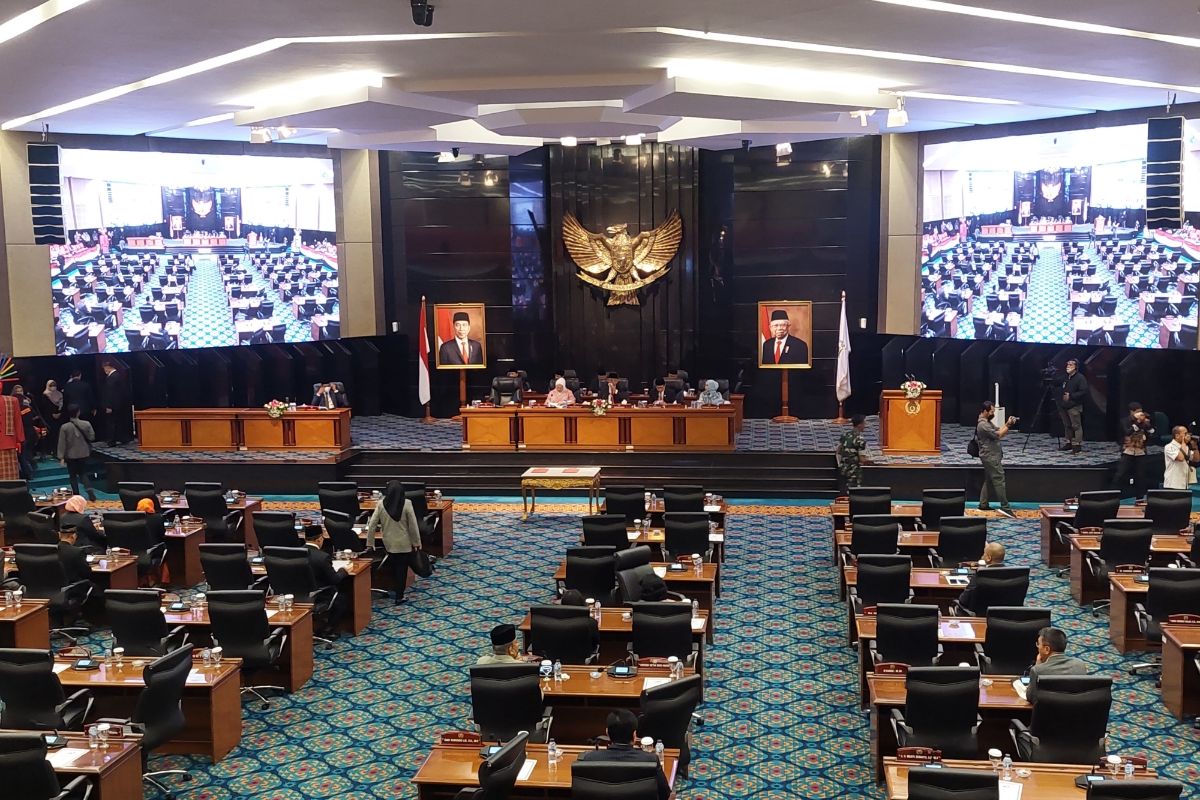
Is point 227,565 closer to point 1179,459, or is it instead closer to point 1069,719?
point 1069,719

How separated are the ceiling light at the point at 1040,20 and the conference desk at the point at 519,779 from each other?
22.8 ft

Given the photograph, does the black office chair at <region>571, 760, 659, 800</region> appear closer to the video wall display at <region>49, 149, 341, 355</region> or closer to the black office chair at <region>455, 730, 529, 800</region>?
the black office chair at <region>455, 730, 529, 800</region>

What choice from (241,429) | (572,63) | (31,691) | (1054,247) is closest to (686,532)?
(572,63)

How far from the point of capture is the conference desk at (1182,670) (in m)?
9.11

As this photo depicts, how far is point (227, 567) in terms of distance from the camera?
11398 mm

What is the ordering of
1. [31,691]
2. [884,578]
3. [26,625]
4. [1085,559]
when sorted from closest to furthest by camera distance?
[31,691] < [26,625] < [884,578] < [1085,559]

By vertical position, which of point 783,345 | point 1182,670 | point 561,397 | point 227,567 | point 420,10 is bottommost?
point 1182,670

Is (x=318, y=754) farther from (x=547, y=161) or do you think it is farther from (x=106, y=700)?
(x=547, y=161)

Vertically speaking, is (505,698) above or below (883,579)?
below

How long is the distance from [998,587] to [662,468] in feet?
28.9

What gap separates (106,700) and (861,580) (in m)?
6.21

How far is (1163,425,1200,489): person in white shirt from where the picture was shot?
48.6ft

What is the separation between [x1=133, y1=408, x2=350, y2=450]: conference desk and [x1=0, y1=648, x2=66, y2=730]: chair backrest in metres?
11.1

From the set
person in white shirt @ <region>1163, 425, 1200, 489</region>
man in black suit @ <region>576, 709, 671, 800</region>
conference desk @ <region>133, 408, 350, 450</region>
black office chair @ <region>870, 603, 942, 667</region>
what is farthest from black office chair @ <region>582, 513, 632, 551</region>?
conference desk @ <region>133, 408, 350, 450</region>
